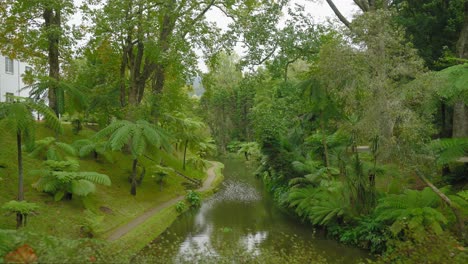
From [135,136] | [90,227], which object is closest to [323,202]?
[135,136]

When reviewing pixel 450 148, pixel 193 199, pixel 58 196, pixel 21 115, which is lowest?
pixel 193 199

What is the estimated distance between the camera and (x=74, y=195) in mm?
12055

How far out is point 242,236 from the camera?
39.5 feet

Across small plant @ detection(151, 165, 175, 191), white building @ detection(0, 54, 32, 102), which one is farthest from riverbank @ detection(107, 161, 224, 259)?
white building @ detection(0, 54, 32, 102)

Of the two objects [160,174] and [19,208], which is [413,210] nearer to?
Answer: [19,208]

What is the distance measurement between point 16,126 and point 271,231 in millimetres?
7698

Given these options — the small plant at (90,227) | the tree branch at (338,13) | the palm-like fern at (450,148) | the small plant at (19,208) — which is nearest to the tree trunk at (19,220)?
the small plant at (19,208)

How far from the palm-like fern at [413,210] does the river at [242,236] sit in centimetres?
127

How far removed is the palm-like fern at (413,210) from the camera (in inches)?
358

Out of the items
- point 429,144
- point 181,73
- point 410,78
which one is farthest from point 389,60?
point 181,73

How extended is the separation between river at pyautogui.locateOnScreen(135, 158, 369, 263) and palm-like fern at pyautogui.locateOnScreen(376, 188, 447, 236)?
1.27m

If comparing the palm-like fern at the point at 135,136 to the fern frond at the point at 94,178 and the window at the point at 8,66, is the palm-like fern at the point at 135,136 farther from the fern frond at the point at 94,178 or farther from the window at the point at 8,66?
the window at the point at 8,66

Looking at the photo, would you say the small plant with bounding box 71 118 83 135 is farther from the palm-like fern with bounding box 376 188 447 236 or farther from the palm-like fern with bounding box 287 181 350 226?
the palm-like fern with bounding box 376 188 447 236

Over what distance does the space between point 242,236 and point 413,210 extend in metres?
4.84
